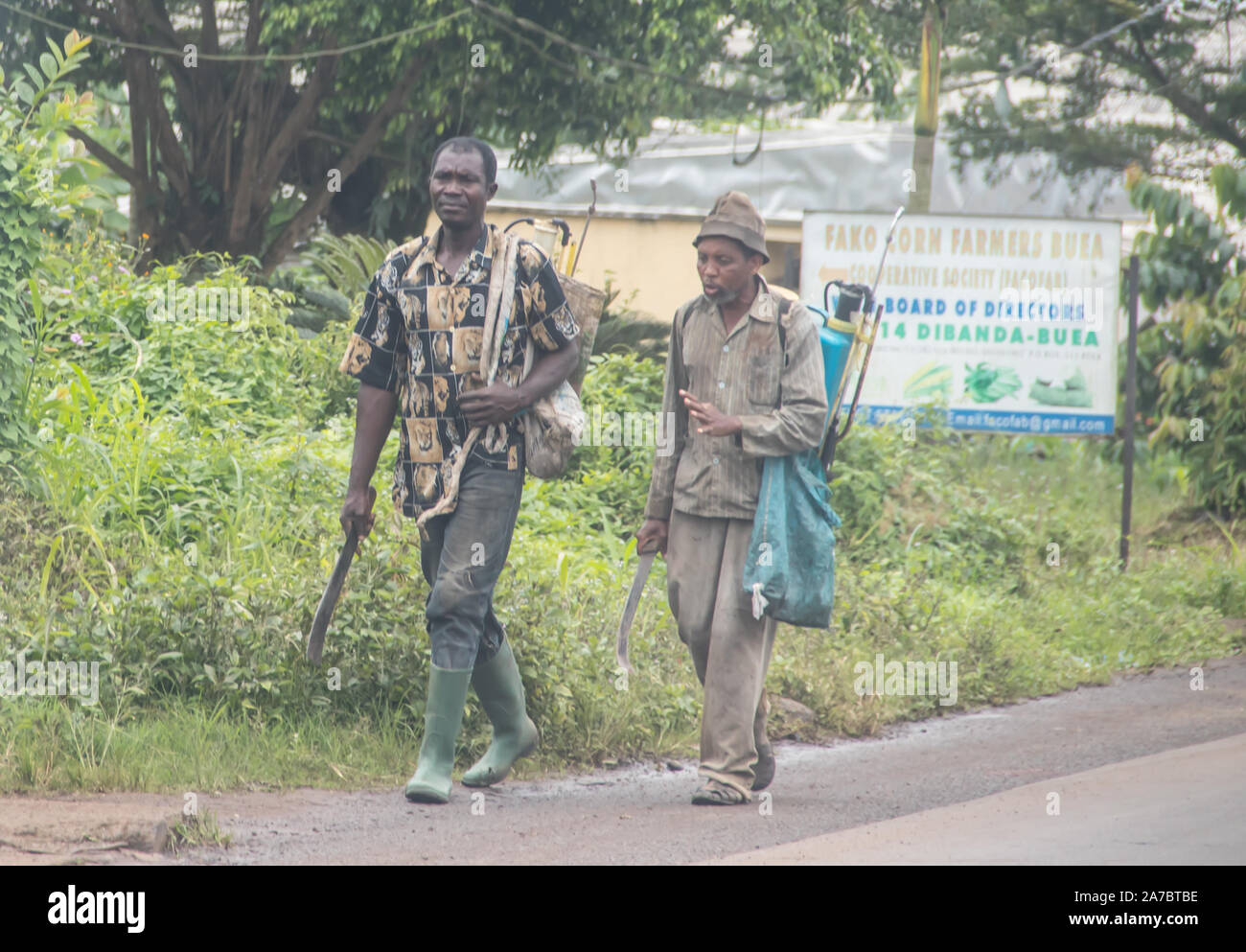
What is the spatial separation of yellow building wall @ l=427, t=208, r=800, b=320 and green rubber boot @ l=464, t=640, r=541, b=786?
14.4 m

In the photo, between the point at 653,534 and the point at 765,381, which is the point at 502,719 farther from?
the point at 765,381

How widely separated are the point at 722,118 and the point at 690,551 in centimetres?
1858

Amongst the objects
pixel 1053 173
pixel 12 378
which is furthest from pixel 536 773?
pixel 1053 173

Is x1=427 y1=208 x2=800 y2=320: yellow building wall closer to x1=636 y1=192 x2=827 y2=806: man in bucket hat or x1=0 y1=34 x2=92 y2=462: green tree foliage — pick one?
x1=0 y1=34 x2=92 y2=462: green tree foliage

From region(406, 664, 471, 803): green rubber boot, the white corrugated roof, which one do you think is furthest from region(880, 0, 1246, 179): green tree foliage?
region(406, 664, 471, 803): green rubber boot

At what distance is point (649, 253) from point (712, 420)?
590 inches

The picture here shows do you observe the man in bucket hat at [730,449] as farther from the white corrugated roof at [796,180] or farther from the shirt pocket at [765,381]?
the white corrugated roof at [796,180]

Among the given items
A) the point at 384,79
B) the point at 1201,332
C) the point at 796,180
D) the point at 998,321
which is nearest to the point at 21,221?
the point at 998,321

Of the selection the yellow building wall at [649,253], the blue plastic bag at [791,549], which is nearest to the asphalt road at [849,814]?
the blue plastic bag at [791,549]

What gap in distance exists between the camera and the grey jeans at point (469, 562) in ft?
16.4

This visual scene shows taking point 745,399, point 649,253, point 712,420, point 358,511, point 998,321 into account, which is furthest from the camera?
point 649,253

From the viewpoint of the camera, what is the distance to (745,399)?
17.4 feet

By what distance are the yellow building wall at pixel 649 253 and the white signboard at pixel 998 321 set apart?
8571 mm

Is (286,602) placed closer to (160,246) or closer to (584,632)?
(584,632)
